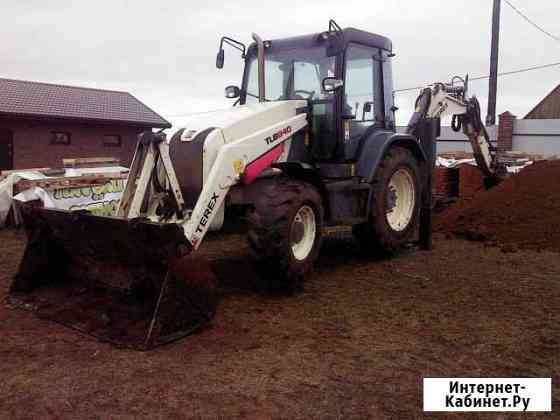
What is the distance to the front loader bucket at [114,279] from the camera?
461 cm

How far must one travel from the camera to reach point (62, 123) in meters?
19.9

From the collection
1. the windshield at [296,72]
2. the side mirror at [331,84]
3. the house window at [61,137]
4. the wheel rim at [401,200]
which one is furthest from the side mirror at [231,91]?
the house window at [61,137]

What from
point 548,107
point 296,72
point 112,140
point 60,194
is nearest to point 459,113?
point 296,72

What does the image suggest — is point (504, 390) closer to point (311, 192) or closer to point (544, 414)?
point (544, 414)

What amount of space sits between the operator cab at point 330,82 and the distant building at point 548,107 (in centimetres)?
→ 3084

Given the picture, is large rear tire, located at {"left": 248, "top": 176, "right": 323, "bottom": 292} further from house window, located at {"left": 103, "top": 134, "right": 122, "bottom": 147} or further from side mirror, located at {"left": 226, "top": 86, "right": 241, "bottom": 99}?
house window, located at {"left": 103, "top": 134, "right": 122, "bottom": 147}

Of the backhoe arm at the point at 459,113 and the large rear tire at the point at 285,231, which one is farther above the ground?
the backhoe arm at the point at 459,113

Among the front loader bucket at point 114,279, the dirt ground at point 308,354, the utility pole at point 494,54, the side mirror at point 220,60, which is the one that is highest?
the utility pole at point 494,54

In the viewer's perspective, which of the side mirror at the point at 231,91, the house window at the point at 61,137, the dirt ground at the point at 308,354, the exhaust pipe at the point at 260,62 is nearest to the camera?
the dirt ground at the point at 308,354

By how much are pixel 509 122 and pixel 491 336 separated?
16337 millimetres

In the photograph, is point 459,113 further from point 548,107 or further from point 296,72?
point 548,107

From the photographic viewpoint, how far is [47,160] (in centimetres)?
1938

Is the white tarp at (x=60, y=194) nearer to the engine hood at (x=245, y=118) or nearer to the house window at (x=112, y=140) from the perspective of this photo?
the engine hood at (x=245, y=118)

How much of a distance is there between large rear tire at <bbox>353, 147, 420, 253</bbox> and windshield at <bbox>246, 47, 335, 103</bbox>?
1.35 meters
